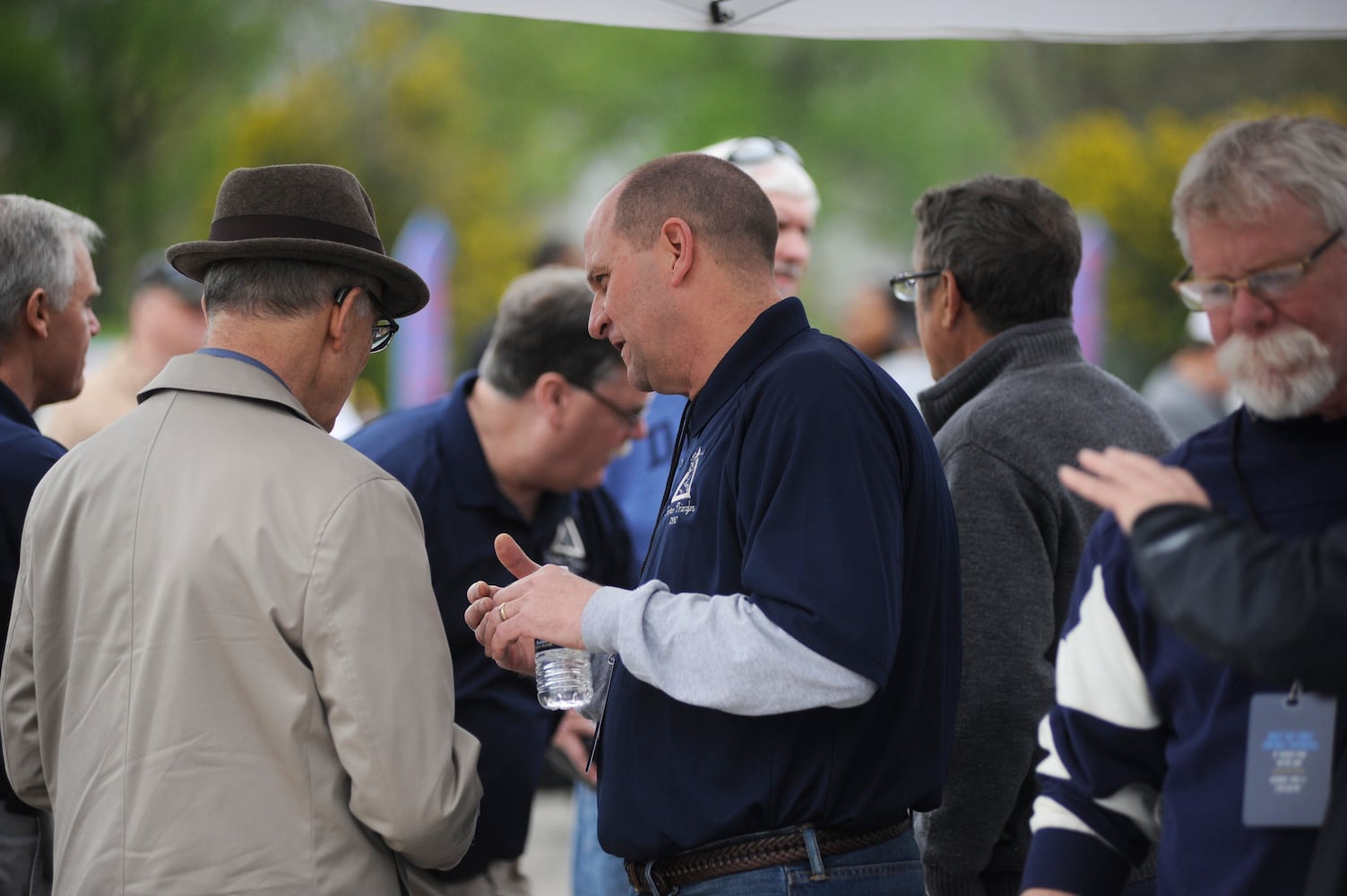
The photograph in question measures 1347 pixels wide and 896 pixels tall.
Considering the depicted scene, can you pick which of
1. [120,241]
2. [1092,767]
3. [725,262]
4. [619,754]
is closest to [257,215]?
[725,262]

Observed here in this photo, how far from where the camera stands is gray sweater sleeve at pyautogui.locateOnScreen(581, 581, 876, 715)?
2.19 meters

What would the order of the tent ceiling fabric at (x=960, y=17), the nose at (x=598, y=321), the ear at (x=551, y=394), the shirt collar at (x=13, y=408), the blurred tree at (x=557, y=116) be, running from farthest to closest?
the blurred tree at (x=557, y=116)
the ear at (x=551, y=394)
the tent ceiling fabric at (x=960, y=17)
the shirt collar at (x=13, y=408)
the nose at (x=598, y=321)

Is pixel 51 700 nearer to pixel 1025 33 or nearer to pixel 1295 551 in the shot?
pixel 1295 551

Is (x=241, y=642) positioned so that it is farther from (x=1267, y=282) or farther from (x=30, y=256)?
(x=1267, y=282)

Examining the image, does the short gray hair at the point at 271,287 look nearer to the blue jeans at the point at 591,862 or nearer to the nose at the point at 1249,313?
the nose at the point at 1249,313

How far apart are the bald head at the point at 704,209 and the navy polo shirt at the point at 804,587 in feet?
0.46

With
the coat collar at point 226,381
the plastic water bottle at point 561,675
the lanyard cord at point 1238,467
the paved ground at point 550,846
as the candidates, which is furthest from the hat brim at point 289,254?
the paved ground at point 550,846

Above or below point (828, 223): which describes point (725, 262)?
above

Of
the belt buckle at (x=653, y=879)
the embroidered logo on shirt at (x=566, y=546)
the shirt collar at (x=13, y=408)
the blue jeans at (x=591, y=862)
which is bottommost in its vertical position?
the blue jeans at (x=591, y=862)

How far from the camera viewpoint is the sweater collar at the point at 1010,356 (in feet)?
10.3

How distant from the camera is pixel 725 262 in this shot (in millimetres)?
2617

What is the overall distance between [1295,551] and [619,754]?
1194 mm

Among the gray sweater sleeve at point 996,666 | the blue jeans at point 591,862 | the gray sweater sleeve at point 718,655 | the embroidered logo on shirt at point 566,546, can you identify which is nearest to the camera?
the gray sweater sleeve at point 718,655

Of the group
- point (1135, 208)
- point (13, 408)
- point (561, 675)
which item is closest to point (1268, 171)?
point (561, 675)
